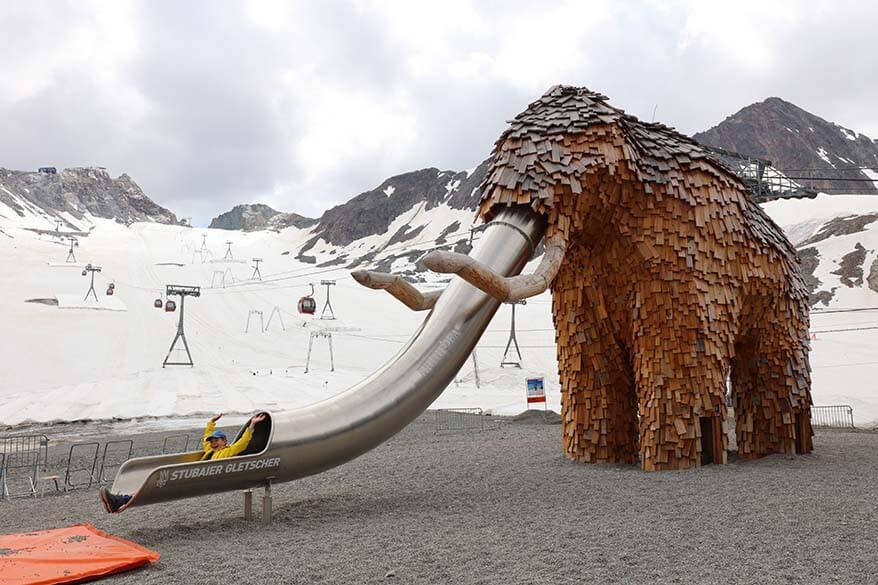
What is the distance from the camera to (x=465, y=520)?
17.4 feet

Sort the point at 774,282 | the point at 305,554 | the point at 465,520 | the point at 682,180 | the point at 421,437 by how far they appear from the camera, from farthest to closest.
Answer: the point at 421,437 < the point at 774,282 < the point at 682,180 < the point at 465,520 < the point at 305,554

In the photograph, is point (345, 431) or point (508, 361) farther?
point (508, 361)

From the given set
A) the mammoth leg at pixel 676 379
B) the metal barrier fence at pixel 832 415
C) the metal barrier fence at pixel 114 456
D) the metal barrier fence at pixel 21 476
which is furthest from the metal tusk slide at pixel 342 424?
the metal barrier fence at pixel 832 415

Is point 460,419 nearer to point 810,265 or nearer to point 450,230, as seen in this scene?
point 810,265

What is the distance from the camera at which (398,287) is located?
5.78 m

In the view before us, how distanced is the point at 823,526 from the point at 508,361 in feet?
86.9

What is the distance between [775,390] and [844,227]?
149 feet

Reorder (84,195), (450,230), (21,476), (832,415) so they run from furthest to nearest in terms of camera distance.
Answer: (84,195), (450,230), (832,415), (21,476)

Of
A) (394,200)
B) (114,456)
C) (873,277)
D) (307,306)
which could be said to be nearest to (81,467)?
(114,456)

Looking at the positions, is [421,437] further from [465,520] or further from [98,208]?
[98,208]

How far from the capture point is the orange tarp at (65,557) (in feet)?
13.0

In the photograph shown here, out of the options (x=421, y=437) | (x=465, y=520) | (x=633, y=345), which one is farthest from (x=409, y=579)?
(x=421, y=437)

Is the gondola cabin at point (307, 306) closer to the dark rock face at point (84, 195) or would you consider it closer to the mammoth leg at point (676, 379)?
the mammoth leg at point (676, 379)

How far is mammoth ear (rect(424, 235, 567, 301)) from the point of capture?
5043 millimetres
